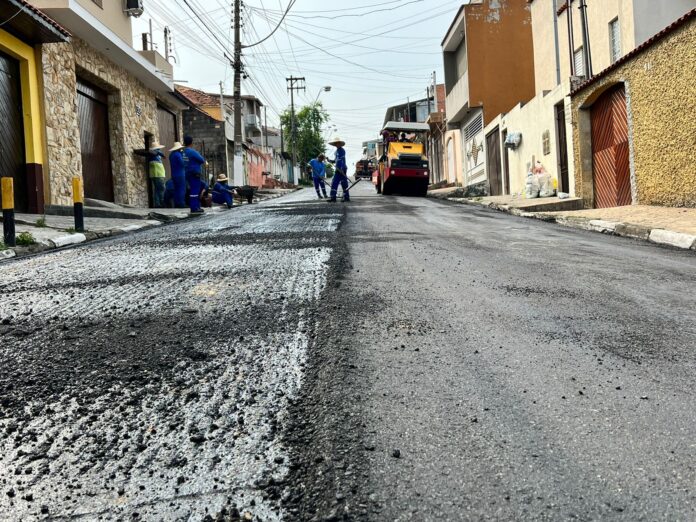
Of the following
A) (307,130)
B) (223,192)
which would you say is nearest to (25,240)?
(223,192)

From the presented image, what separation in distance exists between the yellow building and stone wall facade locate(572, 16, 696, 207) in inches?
432

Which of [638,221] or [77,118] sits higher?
[77,118]

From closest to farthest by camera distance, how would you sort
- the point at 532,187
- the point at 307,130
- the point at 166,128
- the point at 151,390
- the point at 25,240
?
the point at 151,390 → the point at 25,240 → the point at 532,187 → the point at 166,128 → the point at 307,130

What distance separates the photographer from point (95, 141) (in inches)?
642

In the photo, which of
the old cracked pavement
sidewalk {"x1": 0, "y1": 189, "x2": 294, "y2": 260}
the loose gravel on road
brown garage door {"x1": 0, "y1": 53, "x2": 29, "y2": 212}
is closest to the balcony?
sidewalk {"x1": 0, "y1": 189, "x2": 294, "y2": 260}

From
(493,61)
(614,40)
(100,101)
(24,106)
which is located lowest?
(24,106)

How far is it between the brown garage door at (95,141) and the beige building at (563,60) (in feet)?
39.2

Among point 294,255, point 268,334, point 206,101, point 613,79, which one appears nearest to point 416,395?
point 268,334

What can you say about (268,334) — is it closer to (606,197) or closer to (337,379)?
(337,379)

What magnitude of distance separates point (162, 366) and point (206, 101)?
137 ft

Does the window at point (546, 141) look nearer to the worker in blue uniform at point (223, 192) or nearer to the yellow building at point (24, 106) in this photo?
the worker in blue uniform at point (223, 192)

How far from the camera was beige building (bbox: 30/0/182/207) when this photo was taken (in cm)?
1315

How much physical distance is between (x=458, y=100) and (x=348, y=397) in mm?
27081

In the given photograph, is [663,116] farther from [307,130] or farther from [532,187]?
[307,130]
